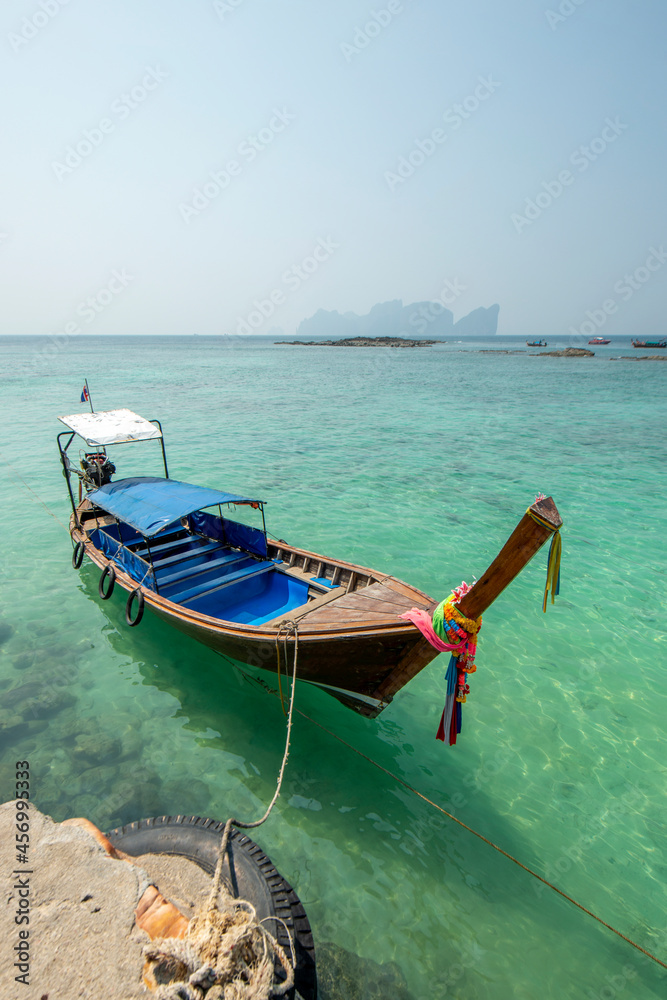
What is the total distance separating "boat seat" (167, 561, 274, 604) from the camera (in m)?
8.83

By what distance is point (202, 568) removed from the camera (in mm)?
9695

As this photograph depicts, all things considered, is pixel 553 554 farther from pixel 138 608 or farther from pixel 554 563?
pixel 138 608

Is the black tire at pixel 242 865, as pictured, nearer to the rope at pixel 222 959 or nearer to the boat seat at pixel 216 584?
the rope at pixel 222 959

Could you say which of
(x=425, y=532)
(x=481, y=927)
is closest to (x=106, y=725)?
(x=481, y=927)

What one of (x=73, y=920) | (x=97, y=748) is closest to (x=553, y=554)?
(x=73, y=920)

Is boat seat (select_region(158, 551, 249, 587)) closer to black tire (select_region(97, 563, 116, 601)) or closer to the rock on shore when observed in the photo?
black tire (select_region(97, 563, 116, 601))

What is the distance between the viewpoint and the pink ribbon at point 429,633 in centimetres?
555

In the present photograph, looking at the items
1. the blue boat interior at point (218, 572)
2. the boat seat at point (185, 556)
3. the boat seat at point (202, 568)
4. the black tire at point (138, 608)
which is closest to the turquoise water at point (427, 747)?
the black tire at point (138, 608)

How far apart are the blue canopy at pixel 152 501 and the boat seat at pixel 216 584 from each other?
4.39ft

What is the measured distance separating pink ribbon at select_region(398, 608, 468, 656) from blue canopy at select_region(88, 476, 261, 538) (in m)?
4.47

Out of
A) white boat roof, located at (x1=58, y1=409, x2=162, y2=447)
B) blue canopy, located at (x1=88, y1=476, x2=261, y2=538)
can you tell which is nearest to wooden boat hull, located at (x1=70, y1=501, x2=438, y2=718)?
blue canopy, located at (x1=88, y1=476, x2=261, y2=538)

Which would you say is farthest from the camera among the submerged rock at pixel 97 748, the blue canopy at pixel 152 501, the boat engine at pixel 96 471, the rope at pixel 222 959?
the boat engine at pixel 96 471

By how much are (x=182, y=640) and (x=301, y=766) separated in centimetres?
377

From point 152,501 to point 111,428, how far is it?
364 centimetres
